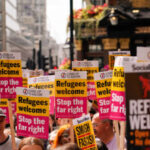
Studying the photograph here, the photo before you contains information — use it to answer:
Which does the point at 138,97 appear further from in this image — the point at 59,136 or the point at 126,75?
the point at 59,136

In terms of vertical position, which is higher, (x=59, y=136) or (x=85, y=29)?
(x=85, y=29)

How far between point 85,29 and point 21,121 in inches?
841

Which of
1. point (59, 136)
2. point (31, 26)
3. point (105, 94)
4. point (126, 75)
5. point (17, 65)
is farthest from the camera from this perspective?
point (31, 26)

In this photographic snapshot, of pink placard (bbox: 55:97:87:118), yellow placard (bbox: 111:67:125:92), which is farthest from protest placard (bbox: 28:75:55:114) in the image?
yellow placard (bbox: 111:67:125:92)

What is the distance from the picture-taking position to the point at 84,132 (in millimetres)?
6520

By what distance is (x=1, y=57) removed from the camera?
25.7 feet

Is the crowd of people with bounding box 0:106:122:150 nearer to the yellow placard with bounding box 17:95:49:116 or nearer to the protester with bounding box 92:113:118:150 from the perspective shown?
the protester with bounding box 92:113:118:150

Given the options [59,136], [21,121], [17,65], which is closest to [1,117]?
[21,121]

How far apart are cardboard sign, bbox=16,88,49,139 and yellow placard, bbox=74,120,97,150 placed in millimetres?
470

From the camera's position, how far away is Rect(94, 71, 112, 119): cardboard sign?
7.16m

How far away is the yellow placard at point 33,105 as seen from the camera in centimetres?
668

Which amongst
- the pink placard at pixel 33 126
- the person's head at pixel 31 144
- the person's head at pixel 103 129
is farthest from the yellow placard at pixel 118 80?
the person's head at pixel 103 129

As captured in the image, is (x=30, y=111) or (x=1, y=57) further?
(x=1, y=57)

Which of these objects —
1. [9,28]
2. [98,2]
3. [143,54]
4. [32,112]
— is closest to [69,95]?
[32,112]
